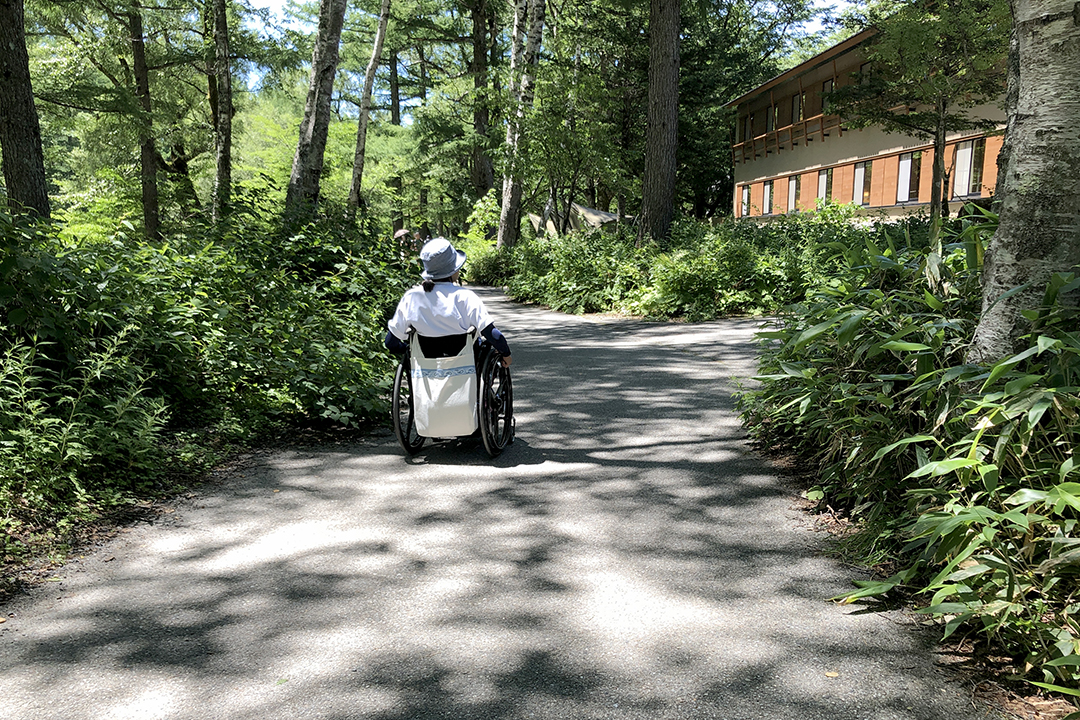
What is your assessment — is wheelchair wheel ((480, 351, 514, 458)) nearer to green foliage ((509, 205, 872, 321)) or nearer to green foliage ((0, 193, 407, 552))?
green foliage ((0, 193, 407, 552))

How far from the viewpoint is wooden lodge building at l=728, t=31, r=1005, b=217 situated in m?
25.4

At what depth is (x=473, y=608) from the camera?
351 centimetres

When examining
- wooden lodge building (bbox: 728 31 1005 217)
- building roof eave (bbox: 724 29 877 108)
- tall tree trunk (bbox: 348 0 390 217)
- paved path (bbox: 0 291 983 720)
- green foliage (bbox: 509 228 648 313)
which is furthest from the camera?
building roof eave (bbox: 724 29 877 108)

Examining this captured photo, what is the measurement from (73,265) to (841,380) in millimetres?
5207

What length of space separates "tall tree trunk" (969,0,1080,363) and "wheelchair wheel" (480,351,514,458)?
10.6ft

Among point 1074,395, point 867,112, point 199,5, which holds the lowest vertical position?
point 1074,395

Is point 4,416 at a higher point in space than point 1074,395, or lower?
lower

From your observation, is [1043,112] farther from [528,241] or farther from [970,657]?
[528,241]

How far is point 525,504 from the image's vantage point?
4949mm

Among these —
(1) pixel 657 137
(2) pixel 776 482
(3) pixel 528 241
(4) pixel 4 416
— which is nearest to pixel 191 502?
(4) pixel 4 416

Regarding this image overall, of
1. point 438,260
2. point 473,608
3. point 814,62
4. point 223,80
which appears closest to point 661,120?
point 223,80

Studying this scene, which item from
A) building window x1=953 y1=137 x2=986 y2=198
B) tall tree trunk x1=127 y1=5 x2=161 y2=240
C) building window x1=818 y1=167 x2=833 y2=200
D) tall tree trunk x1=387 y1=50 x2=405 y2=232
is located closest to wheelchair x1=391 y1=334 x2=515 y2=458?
tall tree trunk x1=127 y1=5 x2=161 y2=240

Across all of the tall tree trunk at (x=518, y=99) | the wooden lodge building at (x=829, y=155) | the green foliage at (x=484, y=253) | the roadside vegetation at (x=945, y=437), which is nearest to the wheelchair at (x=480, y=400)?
the roadside vegetation at (x=945, y=437)

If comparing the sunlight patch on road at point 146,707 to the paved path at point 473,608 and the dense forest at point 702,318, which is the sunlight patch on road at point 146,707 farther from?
the dense forest at point 702,318
